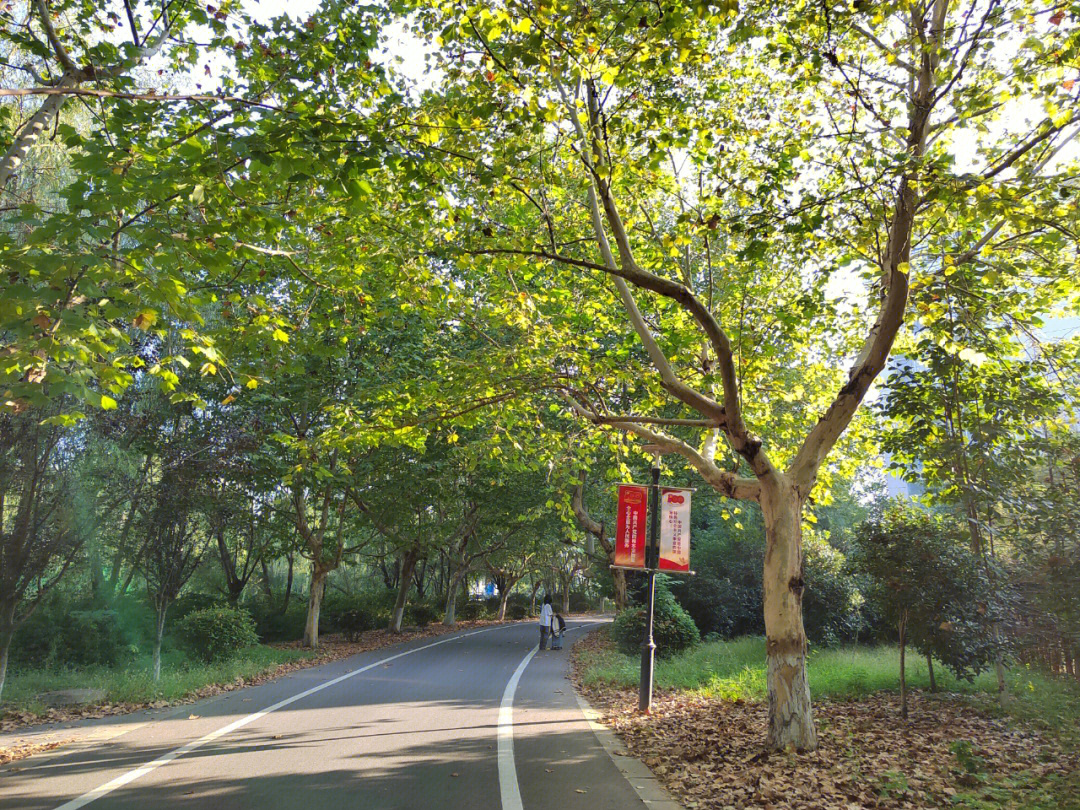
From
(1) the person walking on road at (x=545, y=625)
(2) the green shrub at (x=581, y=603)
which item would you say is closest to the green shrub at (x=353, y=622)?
(1) the person walking on road at (x=545, y=625)

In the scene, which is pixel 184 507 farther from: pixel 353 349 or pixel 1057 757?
pixel 1057 757

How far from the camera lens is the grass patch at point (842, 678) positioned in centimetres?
916

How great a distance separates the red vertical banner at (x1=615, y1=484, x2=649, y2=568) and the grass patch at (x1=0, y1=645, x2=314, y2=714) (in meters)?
7.76

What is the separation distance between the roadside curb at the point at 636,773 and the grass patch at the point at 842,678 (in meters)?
2.81

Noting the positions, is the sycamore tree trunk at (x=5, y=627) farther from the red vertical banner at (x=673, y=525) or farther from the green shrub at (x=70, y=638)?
the red vertical banner at (x=673, y=525)

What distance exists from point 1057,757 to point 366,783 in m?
6.97

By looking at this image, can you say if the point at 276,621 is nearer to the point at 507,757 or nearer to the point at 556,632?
the point at 556,632

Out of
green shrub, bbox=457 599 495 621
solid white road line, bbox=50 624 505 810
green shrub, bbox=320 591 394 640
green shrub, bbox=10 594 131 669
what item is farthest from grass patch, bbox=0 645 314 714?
green shrub, bbox=457 599 495 621

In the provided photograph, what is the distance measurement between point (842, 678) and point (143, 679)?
40.5ft

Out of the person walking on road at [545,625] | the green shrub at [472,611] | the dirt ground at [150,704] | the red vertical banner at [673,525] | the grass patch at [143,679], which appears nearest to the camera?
the dirt ground at [150,704]

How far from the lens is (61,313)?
541 centimetres

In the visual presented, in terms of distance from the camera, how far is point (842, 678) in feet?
41.1

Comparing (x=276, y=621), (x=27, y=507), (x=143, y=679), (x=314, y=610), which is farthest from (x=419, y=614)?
(x=27, y=507)

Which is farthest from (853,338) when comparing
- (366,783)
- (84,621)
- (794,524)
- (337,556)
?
(84,621)
